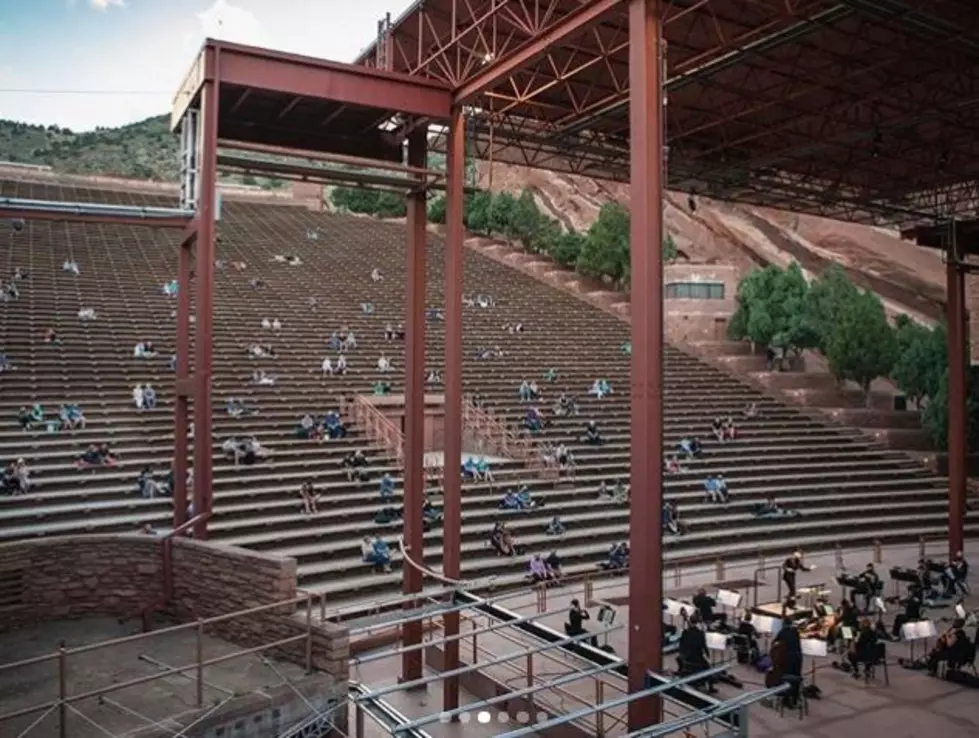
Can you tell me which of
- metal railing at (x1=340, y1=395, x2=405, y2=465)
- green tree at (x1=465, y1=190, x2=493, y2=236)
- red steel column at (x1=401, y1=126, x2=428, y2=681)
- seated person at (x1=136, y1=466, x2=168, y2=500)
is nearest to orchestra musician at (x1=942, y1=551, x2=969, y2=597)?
red steel column at (x1=401, y1=126, x2=428, y2=681)

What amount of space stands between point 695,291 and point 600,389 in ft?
45.9

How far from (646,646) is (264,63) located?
8186mm

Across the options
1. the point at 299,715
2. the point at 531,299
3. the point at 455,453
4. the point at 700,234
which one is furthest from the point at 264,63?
the point at 700,234

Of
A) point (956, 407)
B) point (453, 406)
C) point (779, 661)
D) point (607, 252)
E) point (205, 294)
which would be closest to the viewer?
point (205, 294)

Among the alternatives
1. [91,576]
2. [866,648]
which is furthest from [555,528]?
[91,576]

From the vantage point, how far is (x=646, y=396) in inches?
311

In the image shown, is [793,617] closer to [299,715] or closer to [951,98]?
[299,715]

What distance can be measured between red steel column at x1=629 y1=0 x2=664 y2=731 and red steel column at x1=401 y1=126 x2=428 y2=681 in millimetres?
4702

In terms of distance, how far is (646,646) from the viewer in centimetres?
775

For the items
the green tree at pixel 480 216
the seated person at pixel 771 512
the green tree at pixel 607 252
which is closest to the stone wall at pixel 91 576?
the seated person at pixel 771 512

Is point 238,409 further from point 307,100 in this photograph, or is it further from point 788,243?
point 788,243

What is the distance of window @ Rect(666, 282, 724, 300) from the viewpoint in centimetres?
4219

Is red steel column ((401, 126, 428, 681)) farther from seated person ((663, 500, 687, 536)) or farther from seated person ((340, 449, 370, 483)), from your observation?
seated person ((663, 500, 687, 536))

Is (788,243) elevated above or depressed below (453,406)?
above
